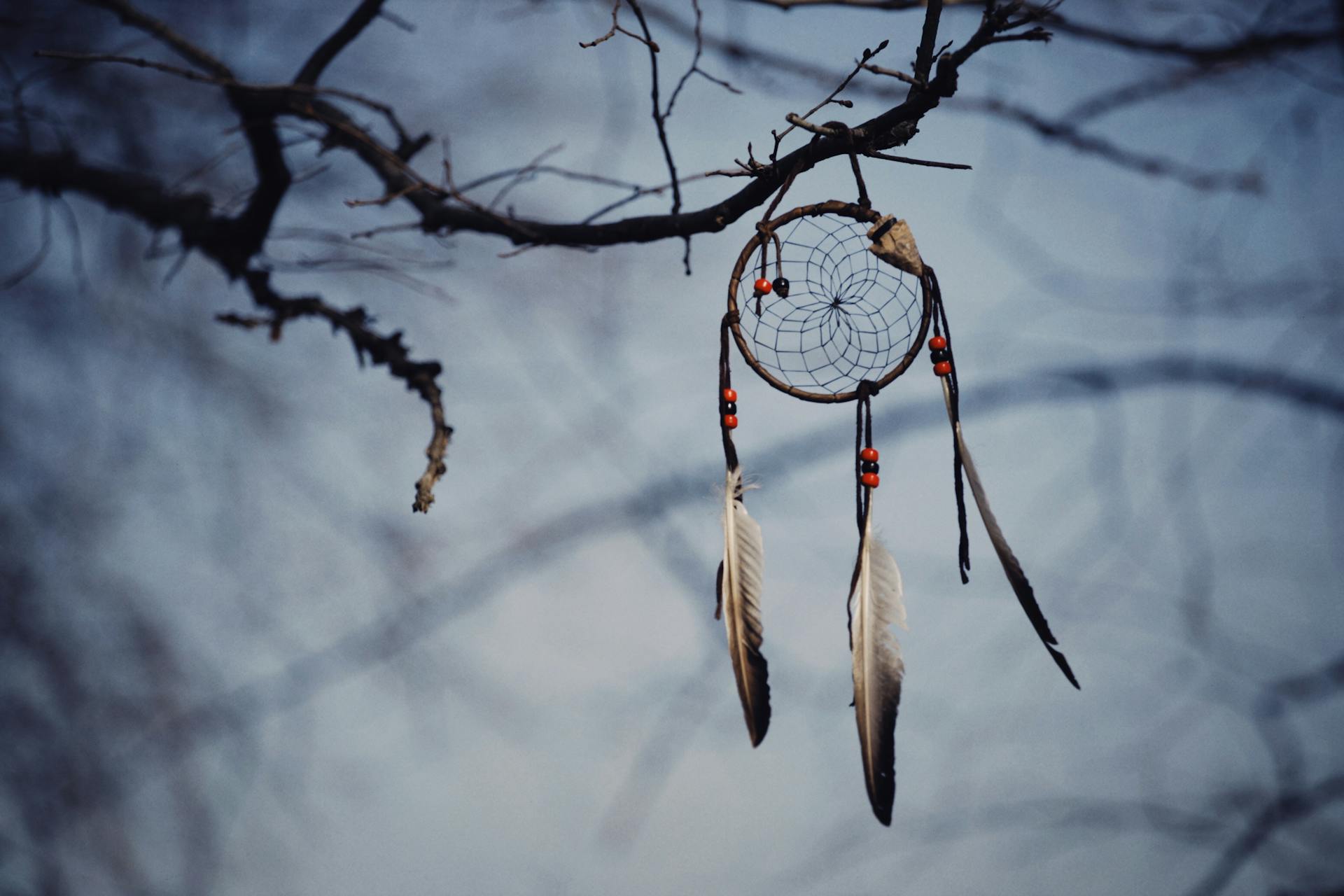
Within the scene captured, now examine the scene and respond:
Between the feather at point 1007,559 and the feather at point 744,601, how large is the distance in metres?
0.14

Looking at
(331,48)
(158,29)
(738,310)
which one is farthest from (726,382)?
(158,29)

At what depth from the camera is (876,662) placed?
1.73 feet

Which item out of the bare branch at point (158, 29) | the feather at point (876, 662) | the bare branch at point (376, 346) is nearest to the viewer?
the feather at point (876, 662)

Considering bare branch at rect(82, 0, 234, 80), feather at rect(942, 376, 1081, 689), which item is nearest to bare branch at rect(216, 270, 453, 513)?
bare branch at rect(82, 0, 234, 80)

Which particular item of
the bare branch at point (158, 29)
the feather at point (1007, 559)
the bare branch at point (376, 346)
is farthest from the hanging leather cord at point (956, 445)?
the bare branch at point (158, 29)

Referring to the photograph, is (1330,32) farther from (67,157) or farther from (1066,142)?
(67,157)

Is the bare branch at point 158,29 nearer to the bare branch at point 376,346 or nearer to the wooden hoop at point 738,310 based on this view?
the bare branch at point 376,346

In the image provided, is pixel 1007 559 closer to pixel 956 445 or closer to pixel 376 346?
pixel 956 445

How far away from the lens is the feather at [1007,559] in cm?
50

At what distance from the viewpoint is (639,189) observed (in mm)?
794

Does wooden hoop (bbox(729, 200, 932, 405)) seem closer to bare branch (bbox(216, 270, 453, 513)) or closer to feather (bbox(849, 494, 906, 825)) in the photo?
feather (bbox(849, 494, 906, 825))

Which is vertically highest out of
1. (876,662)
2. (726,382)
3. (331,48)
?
(331,48)

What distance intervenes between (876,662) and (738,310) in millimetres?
247

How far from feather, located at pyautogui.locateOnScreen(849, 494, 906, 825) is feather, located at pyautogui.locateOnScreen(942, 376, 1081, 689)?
7 centimetres
